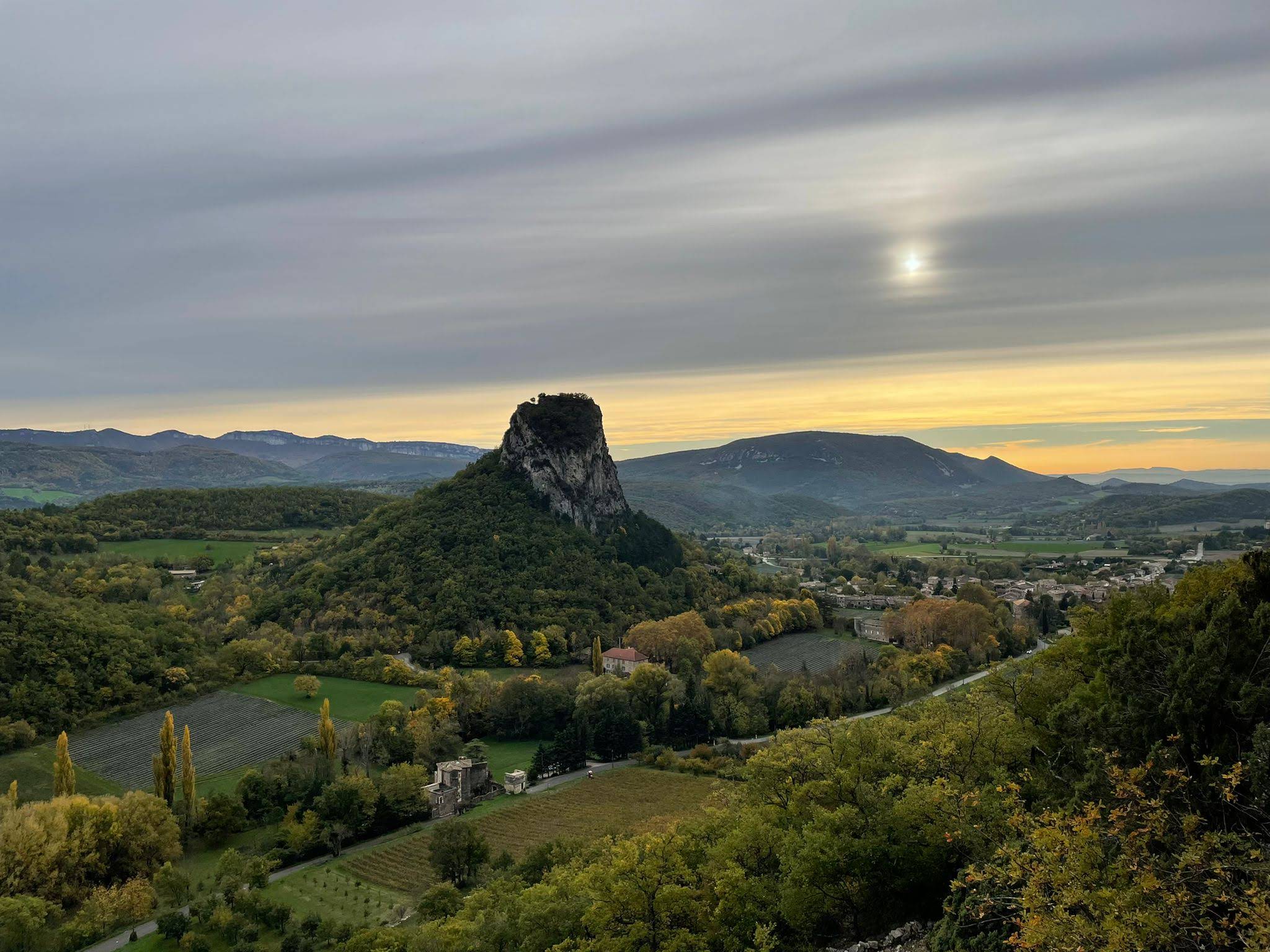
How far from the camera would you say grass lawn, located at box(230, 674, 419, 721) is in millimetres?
60969

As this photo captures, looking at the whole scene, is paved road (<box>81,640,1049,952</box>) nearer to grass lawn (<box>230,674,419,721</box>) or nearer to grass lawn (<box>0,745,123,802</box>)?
grass lawn (<box>0,745,123,802</box>)

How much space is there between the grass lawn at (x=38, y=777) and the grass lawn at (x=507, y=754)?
67.9 ft

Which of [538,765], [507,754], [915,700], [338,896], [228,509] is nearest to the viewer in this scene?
[338,896]

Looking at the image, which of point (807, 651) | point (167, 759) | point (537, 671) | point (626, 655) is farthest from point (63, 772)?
point (807, 651)

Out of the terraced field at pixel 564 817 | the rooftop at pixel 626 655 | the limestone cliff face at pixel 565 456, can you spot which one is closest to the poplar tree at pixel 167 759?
the terraced field at pixel 564 817

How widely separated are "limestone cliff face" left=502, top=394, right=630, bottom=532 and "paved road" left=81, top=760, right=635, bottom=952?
158ft

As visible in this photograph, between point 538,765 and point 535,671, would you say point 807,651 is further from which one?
point 538,765

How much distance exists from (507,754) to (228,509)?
83.4 meters

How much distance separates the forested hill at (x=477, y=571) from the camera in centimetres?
8038

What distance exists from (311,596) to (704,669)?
3889cm

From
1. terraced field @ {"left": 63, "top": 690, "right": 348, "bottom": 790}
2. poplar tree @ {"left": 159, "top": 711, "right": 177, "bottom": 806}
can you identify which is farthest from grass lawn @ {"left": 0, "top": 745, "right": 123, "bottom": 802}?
poplar tree @ {"left": 159, "top": 711, "right": 177, "bottom": 806}

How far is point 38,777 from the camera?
4662 cm

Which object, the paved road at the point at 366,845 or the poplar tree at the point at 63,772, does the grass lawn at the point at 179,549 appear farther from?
the paved road at the point at 366,845

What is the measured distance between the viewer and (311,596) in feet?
266
